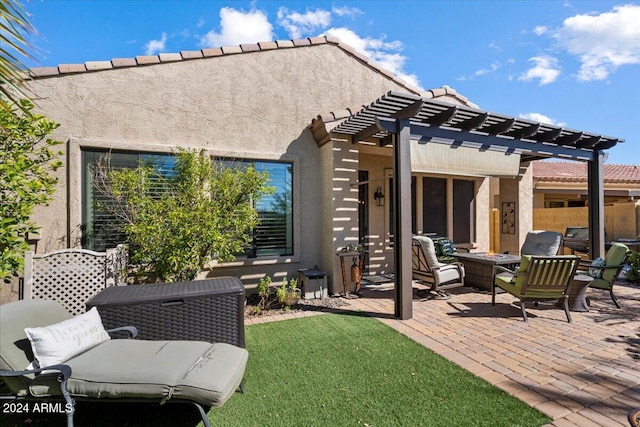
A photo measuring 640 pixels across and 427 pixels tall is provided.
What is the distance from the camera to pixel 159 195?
255 inches

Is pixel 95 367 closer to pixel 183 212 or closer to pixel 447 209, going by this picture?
pixel 183 212

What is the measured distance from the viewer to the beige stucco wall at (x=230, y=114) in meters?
5.96

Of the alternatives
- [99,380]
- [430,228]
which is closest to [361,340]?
[99,380]

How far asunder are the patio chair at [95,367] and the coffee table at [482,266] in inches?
257

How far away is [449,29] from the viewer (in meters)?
8.48

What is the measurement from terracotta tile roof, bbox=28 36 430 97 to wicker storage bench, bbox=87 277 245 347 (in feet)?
16.2

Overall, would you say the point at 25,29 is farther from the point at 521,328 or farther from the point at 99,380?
the point at 521,328

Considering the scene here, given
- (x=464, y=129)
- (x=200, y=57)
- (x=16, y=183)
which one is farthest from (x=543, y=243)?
(x=16, y=183)

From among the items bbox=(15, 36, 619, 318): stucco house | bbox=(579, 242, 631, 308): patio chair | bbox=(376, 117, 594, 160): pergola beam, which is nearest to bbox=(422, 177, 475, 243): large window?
bbox=(15, 36, 619, 318): stucco house

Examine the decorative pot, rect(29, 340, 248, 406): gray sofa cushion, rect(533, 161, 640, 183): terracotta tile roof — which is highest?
rect(533, 161, 640, 183): terracotta tile roof

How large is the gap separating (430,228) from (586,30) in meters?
8.64

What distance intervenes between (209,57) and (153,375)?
6.81 metres

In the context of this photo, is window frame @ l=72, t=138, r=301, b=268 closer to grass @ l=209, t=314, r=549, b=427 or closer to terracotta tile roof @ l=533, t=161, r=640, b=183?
grass @ l=209, t=314, r=549, b=427

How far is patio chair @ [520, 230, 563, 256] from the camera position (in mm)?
7789
